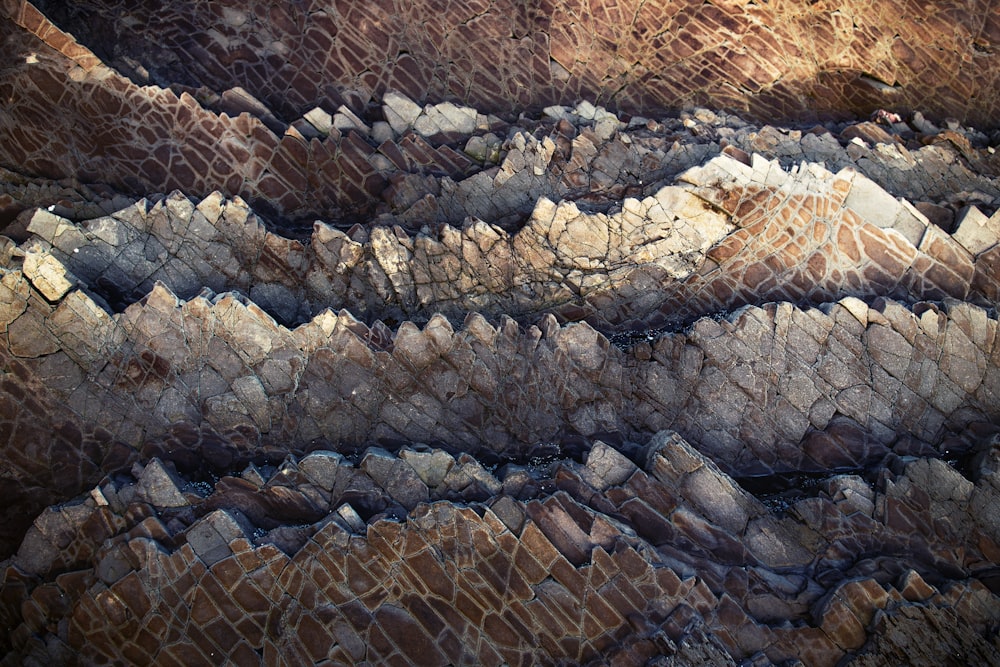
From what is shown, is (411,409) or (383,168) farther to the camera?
(383,168)

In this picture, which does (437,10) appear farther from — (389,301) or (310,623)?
(310,623)

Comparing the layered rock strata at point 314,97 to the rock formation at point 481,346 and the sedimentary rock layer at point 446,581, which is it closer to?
the rock formation at point 481,346

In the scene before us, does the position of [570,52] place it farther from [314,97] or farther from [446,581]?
[446,581]

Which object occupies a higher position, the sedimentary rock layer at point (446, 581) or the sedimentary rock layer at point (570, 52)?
the sedimentary rock layer at point (570, 52)

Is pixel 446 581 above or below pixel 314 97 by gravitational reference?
below

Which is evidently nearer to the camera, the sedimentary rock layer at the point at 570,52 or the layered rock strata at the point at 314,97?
the layered rock strata at the point at 314,97

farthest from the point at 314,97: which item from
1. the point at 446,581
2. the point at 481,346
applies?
the point at 446,581

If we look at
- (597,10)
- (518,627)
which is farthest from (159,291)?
(597,10)

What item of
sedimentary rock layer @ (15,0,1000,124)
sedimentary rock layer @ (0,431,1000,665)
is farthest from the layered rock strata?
sedimentary rock layer @ (0,431,1000,665)

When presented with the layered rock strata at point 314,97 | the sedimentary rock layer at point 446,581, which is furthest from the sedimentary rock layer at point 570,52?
the sedimentary rock layer at point 446,581
